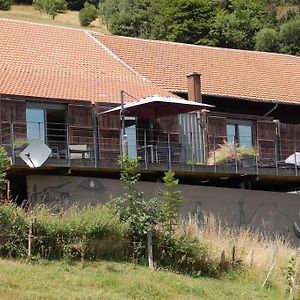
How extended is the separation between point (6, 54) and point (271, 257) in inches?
529

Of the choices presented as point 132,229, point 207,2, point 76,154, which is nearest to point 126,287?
point 132,229

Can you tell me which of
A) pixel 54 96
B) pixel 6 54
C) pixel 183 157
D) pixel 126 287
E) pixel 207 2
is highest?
pixel 207 2

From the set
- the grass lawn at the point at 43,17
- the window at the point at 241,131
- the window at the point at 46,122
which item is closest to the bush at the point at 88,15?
the grass lawn at the point at 43,17

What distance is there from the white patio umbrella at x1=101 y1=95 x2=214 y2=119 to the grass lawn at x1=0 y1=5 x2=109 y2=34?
64.3 m

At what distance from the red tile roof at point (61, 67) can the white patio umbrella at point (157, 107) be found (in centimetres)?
155

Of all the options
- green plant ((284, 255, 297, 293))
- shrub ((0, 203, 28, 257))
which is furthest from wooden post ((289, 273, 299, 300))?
shrub ((0, 203, 28, 257))

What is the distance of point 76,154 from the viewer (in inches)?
996

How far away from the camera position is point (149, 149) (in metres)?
27.2

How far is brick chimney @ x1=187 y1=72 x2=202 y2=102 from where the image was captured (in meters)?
31.7

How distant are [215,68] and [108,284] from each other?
19.4 m

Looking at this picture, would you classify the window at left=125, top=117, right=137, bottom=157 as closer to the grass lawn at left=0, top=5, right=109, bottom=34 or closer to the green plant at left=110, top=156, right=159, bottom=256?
the green plant at left=110, top=156, right=159, bottom=256

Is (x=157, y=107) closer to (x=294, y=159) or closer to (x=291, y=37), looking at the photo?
(x=294, y=159)

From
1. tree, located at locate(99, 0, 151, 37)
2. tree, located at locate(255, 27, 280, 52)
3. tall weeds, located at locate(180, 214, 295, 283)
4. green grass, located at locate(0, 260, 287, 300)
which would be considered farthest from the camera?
tree, located at locate(99, 0, 151, 37)

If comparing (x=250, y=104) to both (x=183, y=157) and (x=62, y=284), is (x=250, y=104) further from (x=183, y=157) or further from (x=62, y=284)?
(x=62, y=284)
